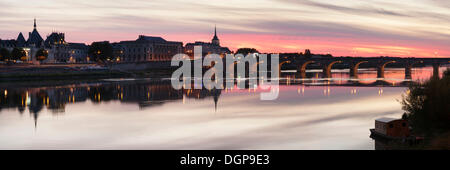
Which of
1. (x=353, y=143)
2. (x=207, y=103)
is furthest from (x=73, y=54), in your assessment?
(x=353, y=143)

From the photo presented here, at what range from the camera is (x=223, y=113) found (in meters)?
52.0

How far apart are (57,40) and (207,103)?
5452 inches

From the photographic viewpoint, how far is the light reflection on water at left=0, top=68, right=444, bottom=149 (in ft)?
113

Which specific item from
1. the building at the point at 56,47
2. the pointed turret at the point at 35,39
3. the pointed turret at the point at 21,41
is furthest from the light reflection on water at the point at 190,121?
the building at the point at 56,47

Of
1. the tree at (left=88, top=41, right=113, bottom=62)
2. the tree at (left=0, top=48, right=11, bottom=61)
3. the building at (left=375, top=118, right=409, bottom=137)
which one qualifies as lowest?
the building at (left=375, top=118, right=409, bottom=137)

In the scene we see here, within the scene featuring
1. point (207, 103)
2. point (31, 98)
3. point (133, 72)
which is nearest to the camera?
point (207, 103)

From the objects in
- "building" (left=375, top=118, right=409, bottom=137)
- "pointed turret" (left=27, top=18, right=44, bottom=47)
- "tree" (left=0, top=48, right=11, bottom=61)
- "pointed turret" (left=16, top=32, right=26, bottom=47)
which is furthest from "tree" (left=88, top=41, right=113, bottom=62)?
"building" (left=375, top=118, right=409, bottom=137)

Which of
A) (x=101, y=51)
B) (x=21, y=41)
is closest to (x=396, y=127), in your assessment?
(x=101, y=51)

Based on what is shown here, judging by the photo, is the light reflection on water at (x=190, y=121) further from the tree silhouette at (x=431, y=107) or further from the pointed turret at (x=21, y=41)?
the pointed turret at (x=21, y=41)

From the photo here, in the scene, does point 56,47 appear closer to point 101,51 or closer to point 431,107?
point 101,51

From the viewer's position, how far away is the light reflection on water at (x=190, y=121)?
34.4 meters

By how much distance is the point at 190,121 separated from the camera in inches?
1811

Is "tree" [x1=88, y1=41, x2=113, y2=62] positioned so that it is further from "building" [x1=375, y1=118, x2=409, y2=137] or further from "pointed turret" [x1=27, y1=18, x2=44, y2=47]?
"building" [x1=375, y1=118, x2=409, y2=137]
